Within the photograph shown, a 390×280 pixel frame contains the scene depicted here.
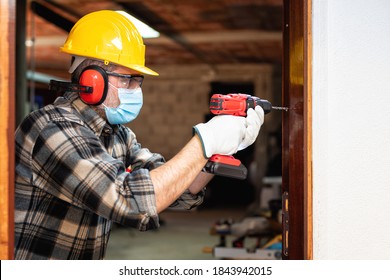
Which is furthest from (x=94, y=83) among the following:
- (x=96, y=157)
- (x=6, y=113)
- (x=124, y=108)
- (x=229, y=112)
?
(x=6, y=113)

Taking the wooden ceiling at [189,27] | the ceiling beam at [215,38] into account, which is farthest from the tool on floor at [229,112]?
the ceiling beam at [215,38]

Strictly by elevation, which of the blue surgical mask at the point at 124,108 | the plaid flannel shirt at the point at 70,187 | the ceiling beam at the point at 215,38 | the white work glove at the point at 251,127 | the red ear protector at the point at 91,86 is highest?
the ceiling beam at the point at 215,38

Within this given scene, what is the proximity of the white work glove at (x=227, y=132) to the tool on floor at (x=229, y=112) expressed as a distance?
0.02 m

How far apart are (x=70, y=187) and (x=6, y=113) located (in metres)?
0.39

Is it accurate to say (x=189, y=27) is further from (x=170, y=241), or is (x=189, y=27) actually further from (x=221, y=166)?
(x=221, y=166)

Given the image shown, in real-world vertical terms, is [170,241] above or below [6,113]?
below

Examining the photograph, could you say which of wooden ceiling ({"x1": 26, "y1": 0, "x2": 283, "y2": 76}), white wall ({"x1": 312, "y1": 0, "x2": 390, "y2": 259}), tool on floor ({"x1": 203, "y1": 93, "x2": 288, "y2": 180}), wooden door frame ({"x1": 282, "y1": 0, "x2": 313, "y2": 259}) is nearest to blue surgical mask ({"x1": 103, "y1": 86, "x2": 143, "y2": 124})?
tool on floor ({"x1": 203, "y1": 93, "x2": 288, "y2": 180})

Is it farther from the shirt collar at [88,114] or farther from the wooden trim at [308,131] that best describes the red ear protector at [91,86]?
the wooden trim at [308,131]

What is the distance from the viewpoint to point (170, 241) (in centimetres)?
699

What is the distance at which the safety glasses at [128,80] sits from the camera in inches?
69.7

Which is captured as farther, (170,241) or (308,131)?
(170,241)

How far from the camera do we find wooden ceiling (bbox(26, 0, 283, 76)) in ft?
19.4

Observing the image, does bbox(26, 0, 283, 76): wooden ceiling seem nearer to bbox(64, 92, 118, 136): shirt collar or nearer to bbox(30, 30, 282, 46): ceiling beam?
bbox(30, 30, 282, 46): ceiling beam

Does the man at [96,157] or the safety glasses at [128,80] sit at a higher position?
the safety glasses at [128,80]
